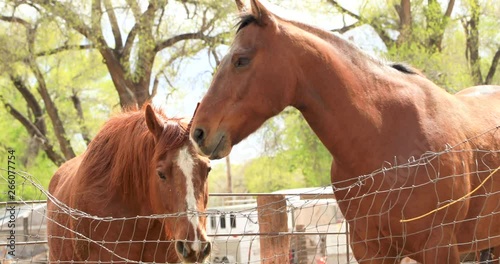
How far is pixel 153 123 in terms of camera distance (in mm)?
5168

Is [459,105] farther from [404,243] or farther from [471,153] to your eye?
[404,243]

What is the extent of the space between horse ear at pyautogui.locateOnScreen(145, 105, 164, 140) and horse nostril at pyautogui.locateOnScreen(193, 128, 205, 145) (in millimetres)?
1305

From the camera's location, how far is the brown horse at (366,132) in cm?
374

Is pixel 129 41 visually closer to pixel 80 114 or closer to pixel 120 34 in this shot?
pixel 120 34

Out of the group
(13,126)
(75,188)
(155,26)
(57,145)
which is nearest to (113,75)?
(155,26)

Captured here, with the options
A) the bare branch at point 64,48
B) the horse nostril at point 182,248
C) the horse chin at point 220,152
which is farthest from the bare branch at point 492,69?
the horse chin at point 220,152

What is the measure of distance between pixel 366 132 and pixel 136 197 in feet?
7.12

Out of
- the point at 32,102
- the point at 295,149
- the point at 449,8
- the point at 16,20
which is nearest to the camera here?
the point at 16,20

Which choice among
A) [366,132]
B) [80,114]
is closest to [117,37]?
[80,114]

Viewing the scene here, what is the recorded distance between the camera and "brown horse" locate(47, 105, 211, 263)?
4793 mm

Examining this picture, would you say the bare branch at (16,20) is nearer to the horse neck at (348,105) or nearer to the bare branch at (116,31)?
the bare branch at (116,31)

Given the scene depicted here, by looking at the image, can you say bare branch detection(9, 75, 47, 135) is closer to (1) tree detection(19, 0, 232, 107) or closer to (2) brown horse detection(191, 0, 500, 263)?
(1) tree detection(19, 0, 232, 107)

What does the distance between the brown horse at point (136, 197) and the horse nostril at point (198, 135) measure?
0.91 m

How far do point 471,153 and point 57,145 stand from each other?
1865 centimetres
